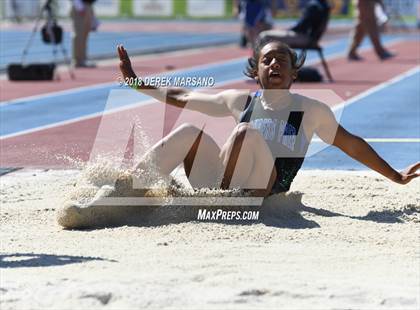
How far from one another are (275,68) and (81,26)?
1492cm

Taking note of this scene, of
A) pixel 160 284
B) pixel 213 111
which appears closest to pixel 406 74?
→ pixel 213 111

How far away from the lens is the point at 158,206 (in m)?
6.54

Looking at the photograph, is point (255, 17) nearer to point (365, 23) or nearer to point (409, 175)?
point (365, 23)

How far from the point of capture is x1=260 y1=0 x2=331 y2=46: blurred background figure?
17766 mm

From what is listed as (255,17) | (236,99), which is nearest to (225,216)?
(236,99)

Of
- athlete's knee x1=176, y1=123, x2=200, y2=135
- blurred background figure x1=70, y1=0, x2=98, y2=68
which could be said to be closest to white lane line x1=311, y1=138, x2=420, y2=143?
athlete's knee x1=176, y1=123, x2=200, y2=135

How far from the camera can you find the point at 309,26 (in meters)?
18.0

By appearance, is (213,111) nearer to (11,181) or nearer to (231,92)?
(231,92)

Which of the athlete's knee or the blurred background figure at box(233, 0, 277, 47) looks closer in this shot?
the athlete's knee

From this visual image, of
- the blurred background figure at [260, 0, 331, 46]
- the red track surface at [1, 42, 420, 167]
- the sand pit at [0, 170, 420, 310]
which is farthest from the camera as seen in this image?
the blurred background figure at [260, 0, 331, 46]

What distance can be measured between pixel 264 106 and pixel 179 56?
18204 millimetres

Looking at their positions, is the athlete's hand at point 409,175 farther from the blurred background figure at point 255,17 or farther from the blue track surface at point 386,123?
the blurred background figure at point 255,17

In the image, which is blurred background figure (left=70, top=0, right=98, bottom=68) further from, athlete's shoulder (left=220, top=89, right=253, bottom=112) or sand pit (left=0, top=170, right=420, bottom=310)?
athlete's shoulder (left=220, top=89, right=253, bottom=112)

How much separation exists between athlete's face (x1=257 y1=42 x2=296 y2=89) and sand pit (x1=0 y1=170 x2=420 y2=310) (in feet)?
2.48
